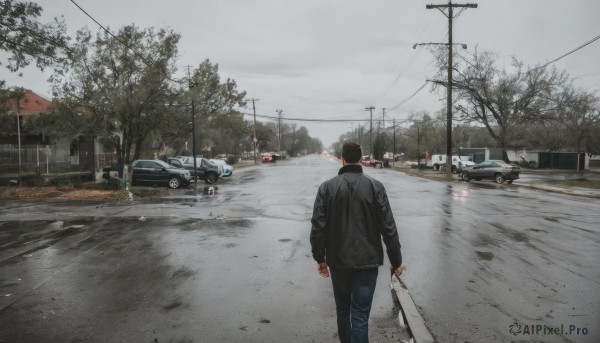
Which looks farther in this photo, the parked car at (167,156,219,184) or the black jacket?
the parked car at (167,156,219,184)

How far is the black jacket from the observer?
140 inches

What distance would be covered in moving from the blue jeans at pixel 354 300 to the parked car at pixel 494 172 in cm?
2806

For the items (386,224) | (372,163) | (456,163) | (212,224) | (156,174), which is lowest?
(212,224)

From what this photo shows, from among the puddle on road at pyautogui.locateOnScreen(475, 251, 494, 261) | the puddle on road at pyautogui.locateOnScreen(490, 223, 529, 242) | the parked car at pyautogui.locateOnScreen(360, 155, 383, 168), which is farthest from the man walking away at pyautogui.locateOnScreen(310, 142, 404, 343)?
the parked car at pyautogui.locateOnScreen(360, 155, 383, 168)

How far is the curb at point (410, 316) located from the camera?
13.7ft

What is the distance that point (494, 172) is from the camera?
2930 cm

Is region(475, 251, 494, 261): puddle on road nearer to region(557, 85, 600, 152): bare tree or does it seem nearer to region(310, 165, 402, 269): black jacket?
region(310, 165, 402, 269): black jacket

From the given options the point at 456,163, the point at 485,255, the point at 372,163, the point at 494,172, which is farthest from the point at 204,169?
the point at 372,163

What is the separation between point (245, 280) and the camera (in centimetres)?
636

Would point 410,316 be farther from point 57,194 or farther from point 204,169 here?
point 204,169

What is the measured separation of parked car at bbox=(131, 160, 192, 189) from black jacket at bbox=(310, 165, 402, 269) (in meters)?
20.9

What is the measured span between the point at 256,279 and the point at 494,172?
26.7 metres

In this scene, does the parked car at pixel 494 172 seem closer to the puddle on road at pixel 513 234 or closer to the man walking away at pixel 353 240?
the puddle on road at pixel 513 234

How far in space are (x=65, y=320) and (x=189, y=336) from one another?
5.12 feet
